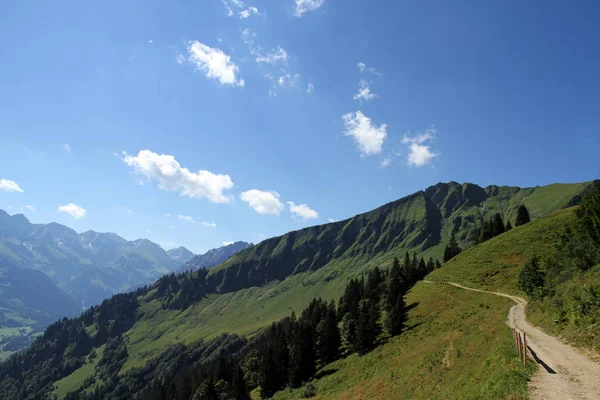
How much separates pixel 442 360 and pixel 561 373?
1891cm

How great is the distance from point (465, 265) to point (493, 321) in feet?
189

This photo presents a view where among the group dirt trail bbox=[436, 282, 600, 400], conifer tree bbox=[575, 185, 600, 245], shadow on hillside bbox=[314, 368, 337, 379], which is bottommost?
shadow on hillside bbox=[314, 368, 337, 379]

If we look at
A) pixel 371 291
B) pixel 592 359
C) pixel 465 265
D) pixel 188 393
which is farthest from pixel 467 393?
A: pixel 188 393

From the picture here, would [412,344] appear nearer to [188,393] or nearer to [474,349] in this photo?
[474,349]

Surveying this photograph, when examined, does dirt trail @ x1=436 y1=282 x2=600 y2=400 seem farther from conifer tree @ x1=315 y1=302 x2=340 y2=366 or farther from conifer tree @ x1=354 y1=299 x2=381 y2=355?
conifer tree @ x1=315 y1=302 x2=340 y2=366

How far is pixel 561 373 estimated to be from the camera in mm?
19156

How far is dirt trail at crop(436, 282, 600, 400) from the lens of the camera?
16703mm

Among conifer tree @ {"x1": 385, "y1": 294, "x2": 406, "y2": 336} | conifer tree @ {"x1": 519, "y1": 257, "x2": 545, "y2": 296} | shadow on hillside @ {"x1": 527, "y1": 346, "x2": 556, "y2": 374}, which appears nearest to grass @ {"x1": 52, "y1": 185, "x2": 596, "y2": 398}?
shadow on hillside @ {"x1": 527, "y1": 346, "x2": 556, "y2": 374}

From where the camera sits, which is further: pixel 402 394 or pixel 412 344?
pixel 412 344

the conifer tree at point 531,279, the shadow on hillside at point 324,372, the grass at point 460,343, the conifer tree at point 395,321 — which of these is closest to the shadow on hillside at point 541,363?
the grass at point 460,343

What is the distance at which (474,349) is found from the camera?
32.7 m

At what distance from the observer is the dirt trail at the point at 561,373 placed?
16703 mm

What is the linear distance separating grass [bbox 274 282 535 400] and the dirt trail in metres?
0.76

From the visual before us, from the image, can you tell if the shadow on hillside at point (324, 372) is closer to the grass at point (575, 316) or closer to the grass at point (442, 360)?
the grass at point (442, 360)
